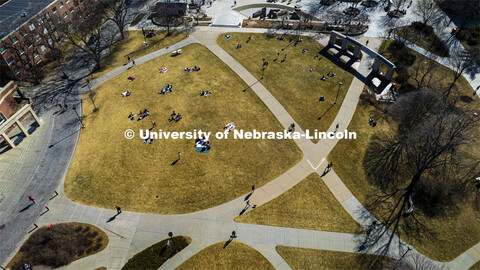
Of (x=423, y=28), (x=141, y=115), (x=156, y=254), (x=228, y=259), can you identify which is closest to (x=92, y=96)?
(x=141, y=115)

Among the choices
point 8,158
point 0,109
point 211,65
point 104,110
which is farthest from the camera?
point 211,65

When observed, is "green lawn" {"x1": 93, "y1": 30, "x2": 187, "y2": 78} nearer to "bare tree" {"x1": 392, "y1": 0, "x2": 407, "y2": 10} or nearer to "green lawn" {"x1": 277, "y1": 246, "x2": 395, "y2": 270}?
"green lawn" {"x1": 277, "y1": 246, "x2": 395, "y2": 270}

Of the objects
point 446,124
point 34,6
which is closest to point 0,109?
point 34,6

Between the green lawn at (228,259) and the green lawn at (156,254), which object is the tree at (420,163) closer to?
the green lawn at (228,259)

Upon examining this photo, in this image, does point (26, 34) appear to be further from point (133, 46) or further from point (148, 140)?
point (148, 140)

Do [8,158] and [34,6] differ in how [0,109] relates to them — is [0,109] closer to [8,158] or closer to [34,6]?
[8,158]

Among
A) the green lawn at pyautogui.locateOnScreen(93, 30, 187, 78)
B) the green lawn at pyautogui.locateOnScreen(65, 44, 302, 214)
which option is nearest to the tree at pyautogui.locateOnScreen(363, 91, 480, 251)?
the green lawn at pyautogui.locateOnScreen(65, 44, 302, 214)
